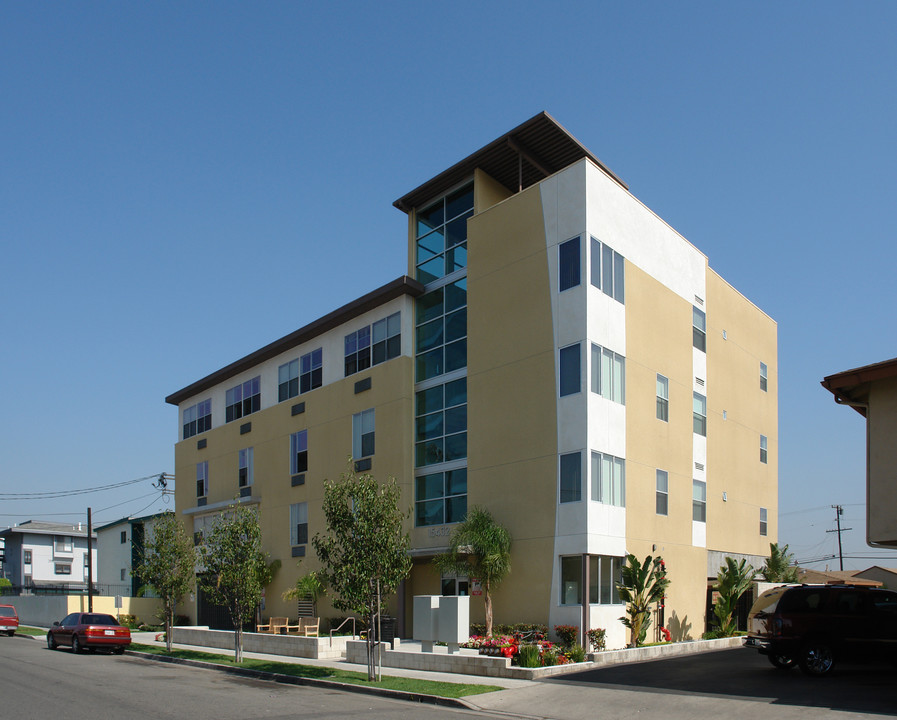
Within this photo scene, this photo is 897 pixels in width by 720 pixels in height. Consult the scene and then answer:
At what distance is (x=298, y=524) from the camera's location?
126 ft

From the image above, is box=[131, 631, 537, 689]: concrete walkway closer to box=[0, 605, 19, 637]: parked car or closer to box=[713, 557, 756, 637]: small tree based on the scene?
box=[713, 557, 756, 637]: small tree

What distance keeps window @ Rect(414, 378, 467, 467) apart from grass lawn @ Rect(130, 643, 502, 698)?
958 centimetres

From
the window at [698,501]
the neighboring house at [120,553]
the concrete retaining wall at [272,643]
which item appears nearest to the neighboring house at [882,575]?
the window at [698,501]

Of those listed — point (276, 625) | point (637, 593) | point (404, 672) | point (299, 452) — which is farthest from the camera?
point (299, 452)

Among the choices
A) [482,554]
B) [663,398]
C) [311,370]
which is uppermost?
[311,370]

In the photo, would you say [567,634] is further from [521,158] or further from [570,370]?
[521,158]

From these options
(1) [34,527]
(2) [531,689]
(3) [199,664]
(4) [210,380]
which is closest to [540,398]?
(2) [531,689]

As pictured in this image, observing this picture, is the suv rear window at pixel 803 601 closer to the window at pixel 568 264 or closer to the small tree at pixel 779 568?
the window at pixel 568 264

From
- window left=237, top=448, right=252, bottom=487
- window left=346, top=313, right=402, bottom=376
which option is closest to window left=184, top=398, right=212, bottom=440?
window left=237, top=448, right=252, bottom=487

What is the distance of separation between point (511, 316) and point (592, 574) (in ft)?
29.5

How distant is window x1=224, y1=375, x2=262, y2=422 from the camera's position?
43719mm

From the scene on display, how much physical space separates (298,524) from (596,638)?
1734 cm

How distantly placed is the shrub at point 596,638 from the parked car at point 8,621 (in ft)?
112

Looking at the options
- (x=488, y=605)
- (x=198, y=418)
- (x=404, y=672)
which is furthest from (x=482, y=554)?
(x=198, y=418)
